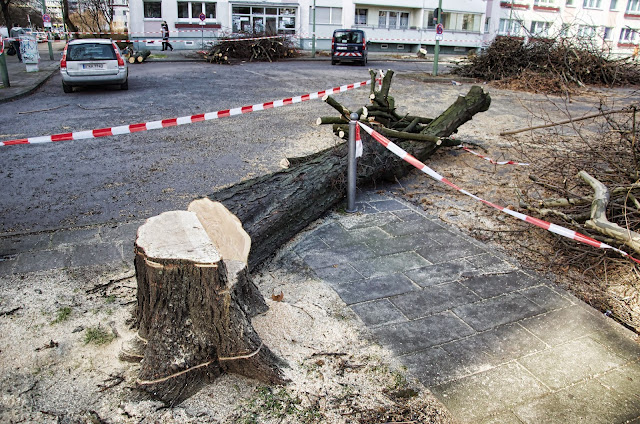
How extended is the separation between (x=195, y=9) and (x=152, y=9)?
270 cm

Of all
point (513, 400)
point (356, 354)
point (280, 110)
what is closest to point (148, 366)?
point (356, 354)

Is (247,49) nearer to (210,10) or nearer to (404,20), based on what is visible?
(210,10)

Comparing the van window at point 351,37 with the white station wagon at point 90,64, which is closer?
the white station wagon at point 90,64

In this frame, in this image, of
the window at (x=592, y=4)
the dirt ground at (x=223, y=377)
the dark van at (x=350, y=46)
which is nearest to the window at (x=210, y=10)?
the dark van at (x=350, y=46)

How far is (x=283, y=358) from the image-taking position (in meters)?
3.14

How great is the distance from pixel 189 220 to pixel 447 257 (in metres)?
A: 2.51

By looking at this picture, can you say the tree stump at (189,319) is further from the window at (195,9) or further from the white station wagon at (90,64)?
the window at (195,9)

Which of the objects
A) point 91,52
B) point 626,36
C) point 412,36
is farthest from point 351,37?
point 626,36

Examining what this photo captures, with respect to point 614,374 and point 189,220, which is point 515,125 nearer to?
point 614,374

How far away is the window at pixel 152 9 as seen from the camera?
103 feet

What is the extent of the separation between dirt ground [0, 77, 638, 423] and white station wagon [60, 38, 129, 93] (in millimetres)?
10969

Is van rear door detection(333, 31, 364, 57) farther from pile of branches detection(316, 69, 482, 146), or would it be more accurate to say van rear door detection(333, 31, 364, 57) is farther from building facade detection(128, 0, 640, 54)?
pile of branches detection(316, 69, 482, 146)

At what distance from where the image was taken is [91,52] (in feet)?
44.5

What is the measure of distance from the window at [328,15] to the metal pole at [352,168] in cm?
3160
